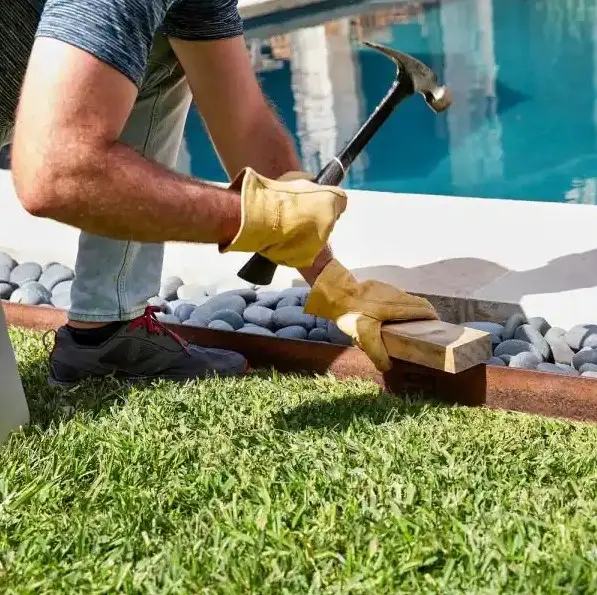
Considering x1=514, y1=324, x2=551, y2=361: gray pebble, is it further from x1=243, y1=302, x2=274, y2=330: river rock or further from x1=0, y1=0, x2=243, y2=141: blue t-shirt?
x1=0, y1=0, x2=243, y2=141: blue t-shirt

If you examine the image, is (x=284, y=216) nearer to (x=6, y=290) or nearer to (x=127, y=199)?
(x=127, y=199)

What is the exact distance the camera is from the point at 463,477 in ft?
6.34

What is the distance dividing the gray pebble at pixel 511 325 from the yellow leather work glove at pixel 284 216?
0.91 metres

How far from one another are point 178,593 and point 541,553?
0.60 metres

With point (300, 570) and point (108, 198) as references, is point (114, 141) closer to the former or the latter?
point (108, 198)

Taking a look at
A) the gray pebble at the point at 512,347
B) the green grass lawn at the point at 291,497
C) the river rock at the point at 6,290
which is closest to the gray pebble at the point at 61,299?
the river rock at the point at 6,290

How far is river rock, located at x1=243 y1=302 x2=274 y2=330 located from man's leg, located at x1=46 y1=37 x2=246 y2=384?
43 cm

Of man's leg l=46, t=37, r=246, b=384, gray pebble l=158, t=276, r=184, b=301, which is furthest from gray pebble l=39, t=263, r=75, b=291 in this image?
man's leg l=46, t=37, r=246, b=384

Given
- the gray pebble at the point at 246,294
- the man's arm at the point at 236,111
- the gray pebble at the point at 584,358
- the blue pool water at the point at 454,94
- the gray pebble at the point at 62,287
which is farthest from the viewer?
the blue pool water at the point at 454,94

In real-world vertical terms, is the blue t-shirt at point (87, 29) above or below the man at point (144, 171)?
above

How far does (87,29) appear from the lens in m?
1.85

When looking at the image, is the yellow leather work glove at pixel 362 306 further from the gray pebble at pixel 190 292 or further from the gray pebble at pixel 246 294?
the gray pebble at pixel 190 292

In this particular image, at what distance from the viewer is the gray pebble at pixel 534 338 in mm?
2816

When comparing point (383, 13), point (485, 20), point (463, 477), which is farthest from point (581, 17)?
point (463, 477)
